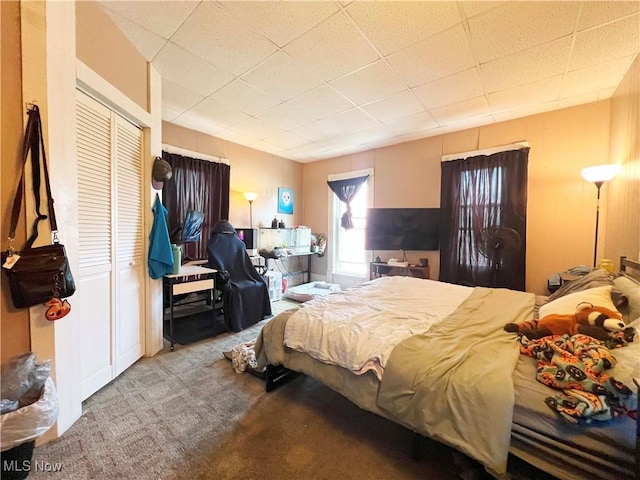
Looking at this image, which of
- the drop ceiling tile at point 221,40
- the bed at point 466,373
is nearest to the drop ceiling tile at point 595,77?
the bed at point 466,373

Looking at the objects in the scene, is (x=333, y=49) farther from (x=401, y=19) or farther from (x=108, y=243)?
(x=108, y=243)

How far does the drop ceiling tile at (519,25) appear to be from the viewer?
5.74 ft

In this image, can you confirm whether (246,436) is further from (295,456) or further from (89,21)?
(89,21)

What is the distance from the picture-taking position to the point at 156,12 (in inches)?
71.7

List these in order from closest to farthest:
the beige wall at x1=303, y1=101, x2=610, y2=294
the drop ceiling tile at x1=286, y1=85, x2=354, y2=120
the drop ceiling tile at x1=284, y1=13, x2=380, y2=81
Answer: the drop ceiling tile at x1=284, y1=13, x2=380, y2=81 → the drop ceiling tile at x1=286, y1=85, x2=354, y2=120 → the beige wall at x1=303, y1=101, x2=610, y2=294

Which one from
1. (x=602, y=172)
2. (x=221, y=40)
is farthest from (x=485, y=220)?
(x=221, y=40)

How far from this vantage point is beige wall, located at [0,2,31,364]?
1.29 m

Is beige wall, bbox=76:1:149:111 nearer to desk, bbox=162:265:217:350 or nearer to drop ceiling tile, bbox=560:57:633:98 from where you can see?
desk, bbox=162:265:217:350

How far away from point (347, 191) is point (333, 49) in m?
3.04

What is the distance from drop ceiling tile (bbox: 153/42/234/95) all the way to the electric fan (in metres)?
3.47

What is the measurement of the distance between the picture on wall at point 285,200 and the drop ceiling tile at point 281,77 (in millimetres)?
2444

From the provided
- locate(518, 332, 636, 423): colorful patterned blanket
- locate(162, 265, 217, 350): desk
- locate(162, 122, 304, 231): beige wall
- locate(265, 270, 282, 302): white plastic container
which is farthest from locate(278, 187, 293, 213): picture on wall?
locate(518, 332, 636, 423): colorful patterned blanket

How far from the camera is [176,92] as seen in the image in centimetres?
286

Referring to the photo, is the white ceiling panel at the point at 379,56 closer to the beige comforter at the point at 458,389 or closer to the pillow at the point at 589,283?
the pillow at the point at 589,283
